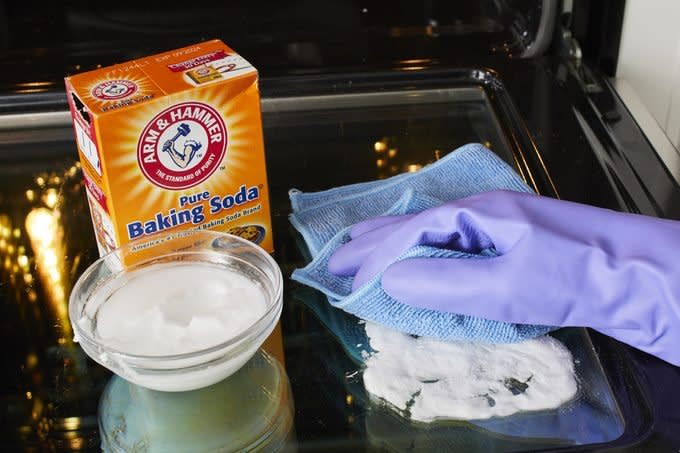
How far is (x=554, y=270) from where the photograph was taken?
743 millimetres

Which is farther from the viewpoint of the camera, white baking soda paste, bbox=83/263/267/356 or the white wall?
the white wall

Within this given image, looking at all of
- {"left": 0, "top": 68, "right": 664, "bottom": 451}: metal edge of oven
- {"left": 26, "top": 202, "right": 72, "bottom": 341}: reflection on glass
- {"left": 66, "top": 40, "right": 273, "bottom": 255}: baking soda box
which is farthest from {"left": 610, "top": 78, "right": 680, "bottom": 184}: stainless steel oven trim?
{"left": 26, "top": 202, "right": 72, "bottom": 341}: reflection on glass

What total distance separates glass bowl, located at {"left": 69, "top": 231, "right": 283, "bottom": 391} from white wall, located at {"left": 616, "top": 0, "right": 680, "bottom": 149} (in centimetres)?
56

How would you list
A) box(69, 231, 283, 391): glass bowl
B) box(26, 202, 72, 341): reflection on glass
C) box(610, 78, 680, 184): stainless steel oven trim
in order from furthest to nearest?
box(610, 78, 680, 184): stainless steel oven trim
box(26, 202, 72, 341): reflection on glass
box(69, 231, 283, 391): glass bowl

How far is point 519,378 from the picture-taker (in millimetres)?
761

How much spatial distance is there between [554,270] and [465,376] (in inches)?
4.4

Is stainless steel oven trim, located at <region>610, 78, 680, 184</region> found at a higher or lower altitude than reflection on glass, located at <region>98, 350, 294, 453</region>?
higher

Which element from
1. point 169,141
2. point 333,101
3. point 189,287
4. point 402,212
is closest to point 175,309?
point 189,287

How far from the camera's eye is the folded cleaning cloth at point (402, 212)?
0.78m

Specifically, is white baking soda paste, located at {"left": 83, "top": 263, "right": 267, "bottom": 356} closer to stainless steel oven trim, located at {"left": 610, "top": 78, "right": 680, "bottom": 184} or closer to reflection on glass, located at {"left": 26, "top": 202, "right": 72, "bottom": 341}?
reflection on glass, located at {"left": 26, "top": 202, "right": 72, "bottom": 341}

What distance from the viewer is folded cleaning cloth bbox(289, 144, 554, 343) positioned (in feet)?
2.57

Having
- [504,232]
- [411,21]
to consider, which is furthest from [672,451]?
[411,21]

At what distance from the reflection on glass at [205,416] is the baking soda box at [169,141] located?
15cm

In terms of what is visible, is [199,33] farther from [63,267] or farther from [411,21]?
[63,267]
